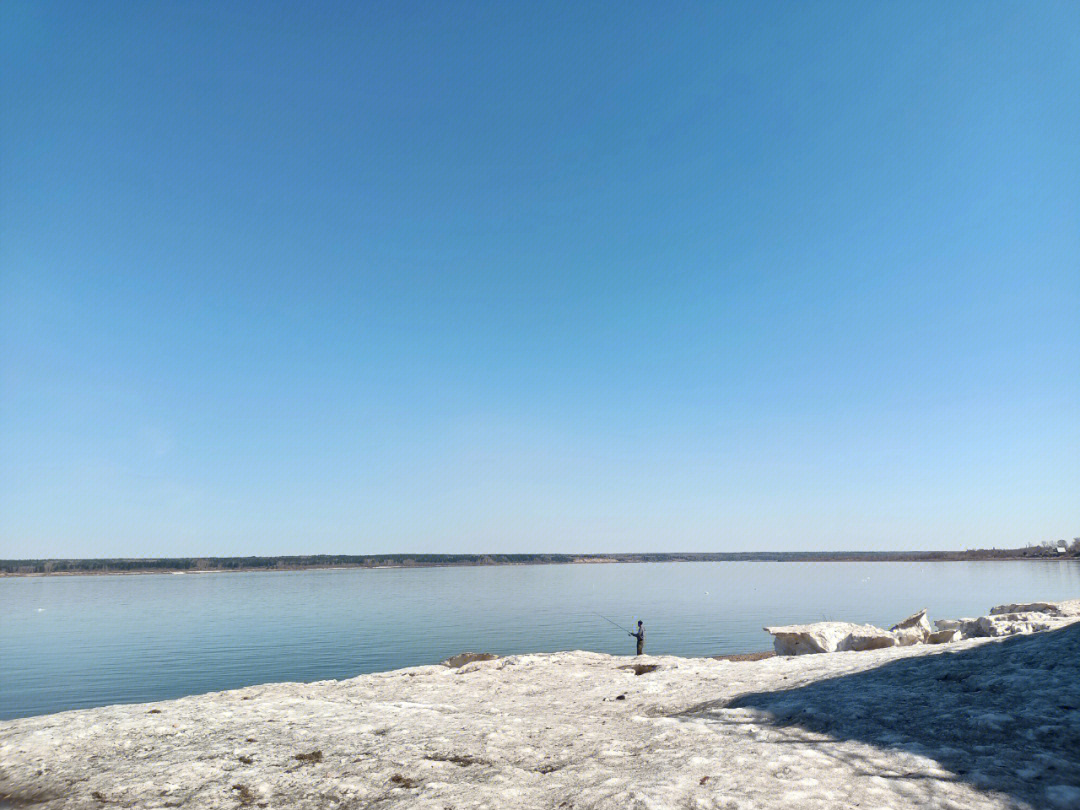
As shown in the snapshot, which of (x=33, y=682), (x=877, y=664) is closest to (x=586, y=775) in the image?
(x=877, y=664)

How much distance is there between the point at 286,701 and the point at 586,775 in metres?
8.46

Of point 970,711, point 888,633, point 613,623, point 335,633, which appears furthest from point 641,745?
point 613,623

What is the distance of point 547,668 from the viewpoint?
16.5 m

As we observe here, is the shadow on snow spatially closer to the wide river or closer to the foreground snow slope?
the foreground snow slope

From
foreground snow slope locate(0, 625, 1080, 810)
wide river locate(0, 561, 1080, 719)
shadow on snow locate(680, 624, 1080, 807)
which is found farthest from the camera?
wide river locate(0, 561, 1080, 719)

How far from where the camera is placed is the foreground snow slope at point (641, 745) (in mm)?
6480

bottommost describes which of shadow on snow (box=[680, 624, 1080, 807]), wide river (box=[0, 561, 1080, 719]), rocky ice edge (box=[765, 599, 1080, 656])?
wide river (box=[0, 561, 1080, 719])

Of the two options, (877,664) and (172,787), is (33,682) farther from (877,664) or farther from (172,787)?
(877,664)

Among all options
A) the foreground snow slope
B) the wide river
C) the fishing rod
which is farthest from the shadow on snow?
the fishing rod

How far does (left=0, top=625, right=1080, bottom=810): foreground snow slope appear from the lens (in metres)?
6.48

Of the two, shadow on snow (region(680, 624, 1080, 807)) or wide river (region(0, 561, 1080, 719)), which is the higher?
shadow on snow (region(680, 624, 1080, 807))

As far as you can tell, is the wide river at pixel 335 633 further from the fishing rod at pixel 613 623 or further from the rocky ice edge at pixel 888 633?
the rocky ice edge at pixel 888 633

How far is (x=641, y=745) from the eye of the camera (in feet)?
27.9

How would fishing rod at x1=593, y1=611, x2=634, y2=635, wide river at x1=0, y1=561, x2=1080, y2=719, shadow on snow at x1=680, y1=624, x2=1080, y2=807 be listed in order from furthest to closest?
1. fishing rod at x1=593, y1=611, x2=634, y2=635
2. wide river at x1=0, y1=561, x2=1080, y2=719
3. shadow on snow at x1=680, y1=624, x2=1080, y2=807
